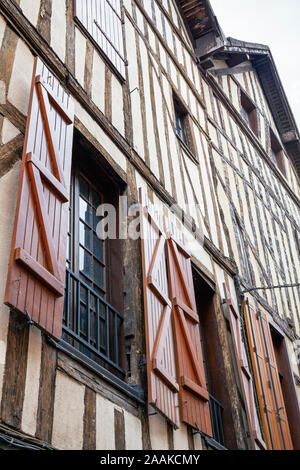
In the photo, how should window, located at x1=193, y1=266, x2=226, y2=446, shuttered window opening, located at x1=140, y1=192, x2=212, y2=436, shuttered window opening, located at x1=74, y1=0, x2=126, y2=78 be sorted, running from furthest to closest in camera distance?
shuttered window opening, located at x1=74, y1=0, x2=126, y2=78
window, located at x1=193, y1=266, x2=226, y2=446
shuttered window opening, located at x1=140, y1=192, x2=212, y2=436

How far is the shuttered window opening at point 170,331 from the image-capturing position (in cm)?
385

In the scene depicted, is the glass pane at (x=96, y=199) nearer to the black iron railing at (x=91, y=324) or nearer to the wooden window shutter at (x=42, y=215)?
the wooden window shutter at (x=42, y=215)

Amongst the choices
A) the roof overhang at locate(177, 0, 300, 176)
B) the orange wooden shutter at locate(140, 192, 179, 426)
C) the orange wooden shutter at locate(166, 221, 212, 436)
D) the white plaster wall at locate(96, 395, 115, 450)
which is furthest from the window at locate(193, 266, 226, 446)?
the roof overhang at locate(177, 0, 300, 176)

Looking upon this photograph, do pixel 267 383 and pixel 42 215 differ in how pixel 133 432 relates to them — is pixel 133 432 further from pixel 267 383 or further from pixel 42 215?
pixel 267 383

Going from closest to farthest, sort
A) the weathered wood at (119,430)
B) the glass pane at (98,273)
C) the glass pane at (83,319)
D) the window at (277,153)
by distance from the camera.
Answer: the weathered wood at (119,430)
the glass pane at (83,319)
the glass pane at (98,273)
the window at (277,153)

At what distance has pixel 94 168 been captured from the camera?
4660 millimetres

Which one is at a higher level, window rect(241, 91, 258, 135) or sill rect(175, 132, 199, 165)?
window rect(241, 91, 258, 135)

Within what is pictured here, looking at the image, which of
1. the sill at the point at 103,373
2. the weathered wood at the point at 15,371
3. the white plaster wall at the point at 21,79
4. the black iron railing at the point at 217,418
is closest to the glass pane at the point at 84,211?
the white plaster wall at the point at 21,79

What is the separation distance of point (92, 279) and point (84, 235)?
35cm

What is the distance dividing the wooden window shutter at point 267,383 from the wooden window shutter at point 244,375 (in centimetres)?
15

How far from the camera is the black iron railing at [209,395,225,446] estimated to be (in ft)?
16.3

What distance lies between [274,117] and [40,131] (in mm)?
10144

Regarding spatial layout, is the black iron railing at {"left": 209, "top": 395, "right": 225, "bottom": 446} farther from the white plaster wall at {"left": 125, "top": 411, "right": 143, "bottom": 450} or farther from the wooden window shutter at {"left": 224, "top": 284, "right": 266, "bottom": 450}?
the white plaster wall at {"left": 125, "top": 411, "right": 143, "bottom": 450}

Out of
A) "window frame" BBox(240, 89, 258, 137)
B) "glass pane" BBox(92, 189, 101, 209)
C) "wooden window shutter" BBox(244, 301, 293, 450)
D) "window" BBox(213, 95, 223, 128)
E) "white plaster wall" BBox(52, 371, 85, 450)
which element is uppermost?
"window frame" BBox(240, 89, 258, 137)
